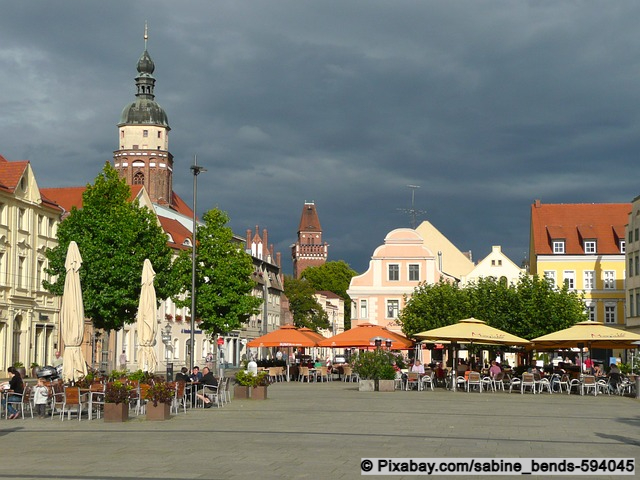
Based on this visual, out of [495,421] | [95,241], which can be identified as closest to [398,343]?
Answer: [95,241]

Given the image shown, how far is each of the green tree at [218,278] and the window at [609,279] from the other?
3902cm

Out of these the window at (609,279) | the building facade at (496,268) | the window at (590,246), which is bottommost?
the window at (609,279)

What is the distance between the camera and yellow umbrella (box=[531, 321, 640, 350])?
121 feet

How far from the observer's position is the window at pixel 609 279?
8288cm

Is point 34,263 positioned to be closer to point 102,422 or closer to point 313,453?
point 102,422

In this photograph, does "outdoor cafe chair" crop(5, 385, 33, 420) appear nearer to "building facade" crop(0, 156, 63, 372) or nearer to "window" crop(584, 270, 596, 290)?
"building facade" crop(0, 156, 63, 372)

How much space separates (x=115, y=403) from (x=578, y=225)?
70.1m

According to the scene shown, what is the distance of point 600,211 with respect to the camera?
87875 mm

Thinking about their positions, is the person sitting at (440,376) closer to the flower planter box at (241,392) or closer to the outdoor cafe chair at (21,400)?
the flower planter box at (241,392)

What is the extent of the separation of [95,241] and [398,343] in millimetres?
14558

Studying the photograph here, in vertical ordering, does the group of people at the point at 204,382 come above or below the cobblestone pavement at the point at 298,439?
above

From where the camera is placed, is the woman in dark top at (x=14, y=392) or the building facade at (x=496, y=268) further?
the building facade at (x=496, y=268)

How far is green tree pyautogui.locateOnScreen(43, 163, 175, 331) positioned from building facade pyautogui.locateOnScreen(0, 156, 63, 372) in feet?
27.7

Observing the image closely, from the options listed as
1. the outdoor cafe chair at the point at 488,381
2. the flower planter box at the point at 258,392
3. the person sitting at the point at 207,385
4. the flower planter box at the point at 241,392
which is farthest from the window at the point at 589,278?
the person sitting at the point at 207,385
